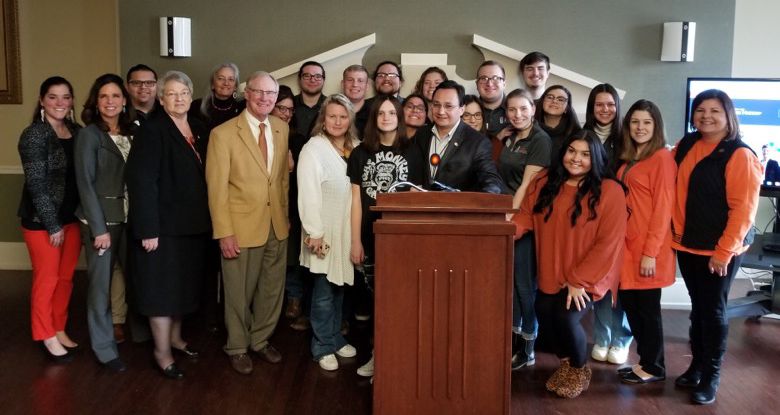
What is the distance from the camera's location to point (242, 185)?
3289 mm

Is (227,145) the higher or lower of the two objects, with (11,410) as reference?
higher

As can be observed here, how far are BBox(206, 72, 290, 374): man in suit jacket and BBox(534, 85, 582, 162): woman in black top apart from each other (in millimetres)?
1409

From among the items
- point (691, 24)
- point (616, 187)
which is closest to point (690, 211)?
point (616, 187)

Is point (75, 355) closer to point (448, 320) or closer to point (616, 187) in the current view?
point (448, 320)

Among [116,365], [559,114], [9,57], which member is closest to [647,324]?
[559,114]

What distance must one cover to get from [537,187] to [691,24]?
232 cm

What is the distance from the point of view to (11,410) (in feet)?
9.61

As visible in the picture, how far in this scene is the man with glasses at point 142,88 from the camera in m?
3.77

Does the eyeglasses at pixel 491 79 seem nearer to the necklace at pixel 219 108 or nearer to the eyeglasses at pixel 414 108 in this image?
the eyeglasses at pixel 414 108

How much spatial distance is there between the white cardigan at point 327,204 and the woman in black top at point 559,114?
3.69 feet

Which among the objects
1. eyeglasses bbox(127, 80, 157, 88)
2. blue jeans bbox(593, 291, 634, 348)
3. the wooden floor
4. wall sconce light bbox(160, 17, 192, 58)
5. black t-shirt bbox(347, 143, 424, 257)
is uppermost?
wall sconce light bbox(160, 17, 192, 58)

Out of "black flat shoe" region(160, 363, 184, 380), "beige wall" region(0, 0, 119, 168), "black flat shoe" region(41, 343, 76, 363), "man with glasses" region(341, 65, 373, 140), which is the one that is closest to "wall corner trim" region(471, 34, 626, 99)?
"man with glasses" region(341, 65, 373, 140)

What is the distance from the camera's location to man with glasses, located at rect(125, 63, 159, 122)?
3.77 meters

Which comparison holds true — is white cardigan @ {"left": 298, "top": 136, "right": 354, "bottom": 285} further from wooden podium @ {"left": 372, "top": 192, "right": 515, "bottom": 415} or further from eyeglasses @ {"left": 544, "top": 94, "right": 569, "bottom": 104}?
eyeglasses @ {"left": 544, "top": 94, "right": 569, "bottom": 104}
